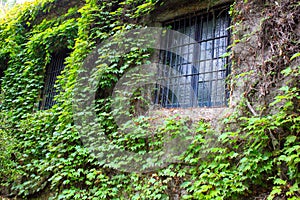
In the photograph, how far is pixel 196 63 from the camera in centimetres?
510

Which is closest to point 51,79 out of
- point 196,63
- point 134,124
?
point 134,124

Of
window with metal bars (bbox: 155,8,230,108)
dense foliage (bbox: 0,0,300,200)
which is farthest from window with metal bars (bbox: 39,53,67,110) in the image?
window with metal bars (bbox: 155,8,230,108)

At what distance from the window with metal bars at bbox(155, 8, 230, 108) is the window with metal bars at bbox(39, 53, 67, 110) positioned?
316 cm

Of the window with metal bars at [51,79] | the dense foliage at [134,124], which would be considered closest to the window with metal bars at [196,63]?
the dense foliage at [134,124]

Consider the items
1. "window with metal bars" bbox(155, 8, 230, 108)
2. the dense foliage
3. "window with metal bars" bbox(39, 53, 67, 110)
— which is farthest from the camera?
"window with metal bars" bbox(39, 53, 67, 110)

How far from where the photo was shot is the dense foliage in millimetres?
3430

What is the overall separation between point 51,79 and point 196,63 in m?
4.02

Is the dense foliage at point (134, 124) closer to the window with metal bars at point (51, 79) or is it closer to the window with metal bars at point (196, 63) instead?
the window with metal bars at point (51, 79)

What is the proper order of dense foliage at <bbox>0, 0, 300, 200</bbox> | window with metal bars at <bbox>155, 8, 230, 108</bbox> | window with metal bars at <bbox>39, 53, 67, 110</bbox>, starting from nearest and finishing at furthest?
1. dense foliage at <bbox>0, 0, 300, 200</bbox>
2. window with metal bars at <bbox>155, 8, 230, 108</bbox>
3. window with metal bars at <bbox>39, 53, 67, 110</bbox>

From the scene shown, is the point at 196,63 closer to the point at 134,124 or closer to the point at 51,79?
the point at 134,124

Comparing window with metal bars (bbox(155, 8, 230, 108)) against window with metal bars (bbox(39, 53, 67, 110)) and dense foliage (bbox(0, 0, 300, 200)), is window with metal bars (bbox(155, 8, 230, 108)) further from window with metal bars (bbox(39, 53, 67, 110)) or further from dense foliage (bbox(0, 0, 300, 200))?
window with metal bars (bbox(39, 53, 67, 110))

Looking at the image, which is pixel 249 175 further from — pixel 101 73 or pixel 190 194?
pixel 101 73

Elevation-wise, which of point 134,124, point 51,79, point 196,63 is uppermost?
point 196,63

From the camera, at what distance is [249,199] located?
3.47 metres
